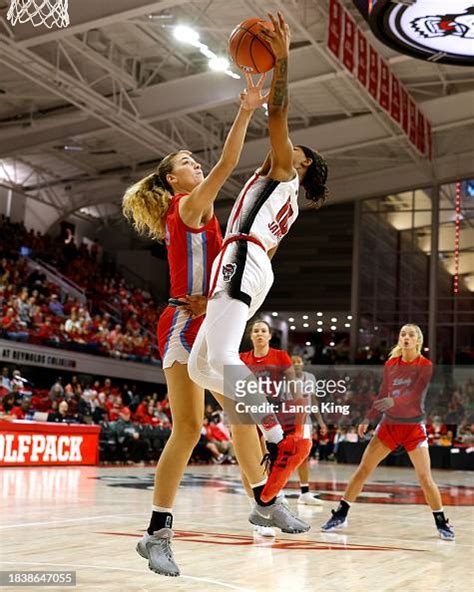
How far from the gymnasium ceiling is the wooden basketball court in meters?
9.56

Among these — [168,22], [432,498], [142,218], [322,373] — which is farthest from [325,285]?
[142,218]

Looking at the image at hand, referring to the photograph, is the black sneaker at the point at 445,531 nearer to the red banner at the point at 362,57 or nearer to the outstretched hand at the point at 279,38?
the outstretched hand at the point at 279,38

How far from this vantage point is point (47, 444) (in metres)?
15.4

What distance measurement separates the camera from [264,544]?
5.97 meters

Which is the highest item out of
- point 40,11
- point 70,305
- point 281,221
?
point 40,11

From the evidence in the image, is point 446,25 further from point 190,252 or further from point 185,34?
point 190,252

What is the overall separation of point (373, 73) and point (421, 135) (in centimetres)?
488

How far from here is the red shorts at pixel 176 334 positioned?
4.31 meters

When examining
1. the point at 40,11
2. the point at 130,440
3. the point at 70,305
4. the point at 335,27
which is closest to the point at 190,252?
the point at 40,11

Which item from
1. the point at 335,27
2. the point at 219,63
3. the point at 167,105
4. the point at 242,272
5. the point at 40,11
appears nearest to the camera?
the point at 242,272

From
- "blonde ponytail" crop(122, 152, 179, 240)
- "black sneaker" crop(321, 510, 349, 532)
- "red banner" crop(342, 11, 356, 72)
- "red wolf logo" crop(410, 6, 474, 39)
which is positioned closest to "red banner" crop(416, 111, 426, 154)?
"red banner" crop(342, 11, 356, 72)

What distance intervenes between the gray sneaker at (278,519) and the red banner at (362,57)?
50.0 feet

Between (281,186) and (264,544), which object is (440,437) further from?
(281,186)

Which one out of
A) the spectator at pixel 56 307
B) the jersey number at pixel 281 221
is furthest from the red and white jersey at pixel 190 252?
the spectator at pixel 56 307
